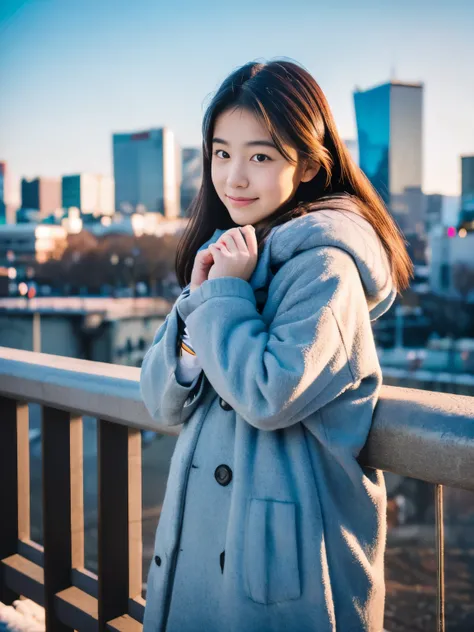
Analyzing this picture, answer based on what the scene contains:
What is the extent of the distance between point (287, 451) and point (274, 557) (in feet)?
0.55

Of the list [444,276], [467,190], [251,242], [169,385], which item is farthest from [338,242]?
[467,190]

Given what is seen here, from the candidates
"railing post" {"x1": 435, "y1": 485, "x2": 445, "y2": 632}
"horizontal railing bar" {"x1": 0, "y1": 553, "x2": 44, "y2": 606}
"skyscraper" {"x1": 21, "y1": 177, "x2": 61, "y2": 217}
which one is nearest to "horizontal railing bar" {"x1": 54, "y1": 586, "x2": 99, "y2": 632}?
"horizontal railing bar" {"x1": 0, "y1": 553, "x2": 44, "y2": 606}

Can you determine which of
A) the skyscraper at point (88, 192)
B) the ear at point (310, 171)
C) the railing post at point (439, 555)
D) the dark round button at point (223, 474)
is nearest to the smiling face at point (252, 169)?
the ear at point (310, 171)

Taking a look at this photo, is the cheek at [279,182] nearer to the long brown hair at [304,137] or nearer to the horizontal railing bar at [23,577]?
the long brown hair at [304,137]

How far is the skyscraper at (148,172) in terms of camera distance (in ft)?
270

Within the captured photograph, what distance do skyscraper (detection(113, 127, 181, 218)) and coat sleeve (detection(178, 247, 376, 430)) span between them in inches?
3032

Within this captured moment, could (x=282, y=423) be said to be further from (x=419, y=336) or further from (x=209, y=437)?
(x=419, y=336)

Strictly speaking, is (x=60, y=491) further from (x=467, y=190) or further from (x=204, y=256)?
(x=467, y=190)

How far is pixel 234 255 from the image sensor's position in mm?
1217

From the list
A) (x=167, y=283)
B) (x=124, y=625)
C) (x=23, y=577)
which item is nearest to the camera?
(x=124, y=625)

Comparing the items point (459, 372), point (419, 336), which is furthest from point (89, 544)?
point (419, 336)

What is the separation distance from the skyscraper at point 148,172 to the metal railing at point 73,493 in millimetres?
76303

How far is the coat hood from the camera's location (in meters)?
1.16

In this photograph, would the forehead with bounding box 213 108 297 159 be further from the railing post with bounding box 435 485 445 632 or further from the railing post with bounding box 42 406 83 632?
the railing post with bounding box 42 406 83 632
